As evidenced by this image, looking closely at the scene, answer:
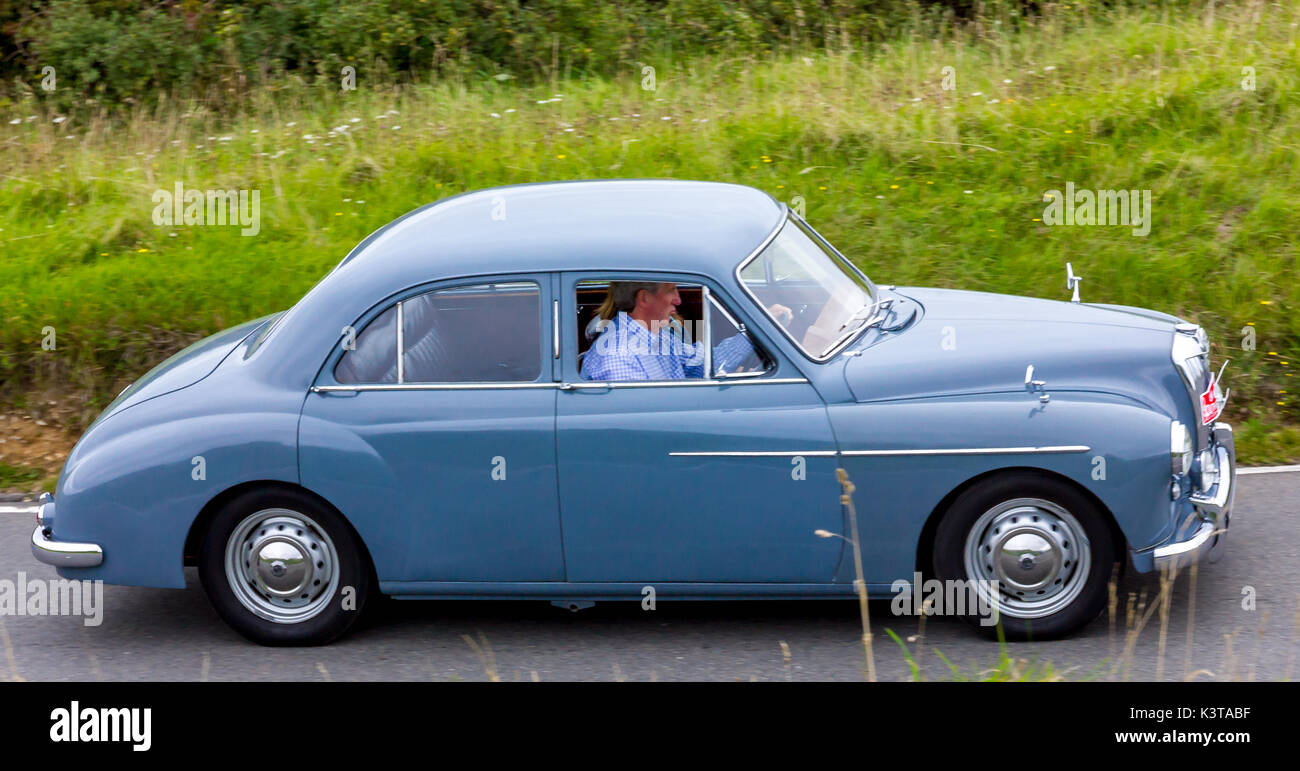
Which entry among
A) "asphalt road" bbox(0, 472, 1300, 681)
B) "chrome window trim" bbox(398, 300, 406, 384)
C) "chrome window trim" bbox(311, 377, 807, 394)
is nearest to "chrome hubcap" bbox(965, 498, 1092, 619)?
"asphalt road" bbox(0, 472, 1300, 681)

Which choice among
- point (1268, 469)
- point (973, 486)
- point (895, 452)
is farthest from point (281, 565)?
point (1268, 469)

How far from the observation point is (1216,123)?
10617mm

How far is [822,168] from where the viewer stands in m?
10.5

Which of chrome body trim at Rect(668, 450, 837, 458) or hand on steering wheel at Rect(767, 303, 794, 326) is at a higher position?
hand on steering wheel at Rect(767, 303, 794, 326)

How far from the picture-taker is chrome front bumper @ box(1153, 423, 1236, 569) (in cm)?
496

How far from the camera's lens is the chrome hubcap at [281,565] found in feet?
17.5

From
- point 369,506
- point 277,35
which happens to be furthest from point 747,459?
point 277,35

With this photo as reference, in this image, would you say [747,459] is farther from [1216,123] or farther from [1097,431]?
[1216,123]

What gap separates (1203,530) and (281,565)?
11.7ft

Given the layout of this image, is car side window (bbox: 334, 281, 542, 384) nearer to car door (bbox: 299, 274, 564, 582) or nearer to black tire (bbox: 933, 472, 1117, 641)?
car door (bbox: 299, 274, 564, 582)

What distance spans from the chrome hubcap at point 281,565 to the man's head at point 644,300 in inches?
58.0

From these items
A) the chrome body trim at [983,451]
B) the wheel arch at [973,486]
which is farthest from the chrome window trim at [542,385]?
the wheel arch at [973,486]

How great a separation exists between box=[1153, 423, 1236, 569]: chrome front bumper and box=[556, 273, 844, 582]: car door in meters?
1.23

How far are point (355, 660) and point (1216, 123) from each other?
8.36 meters
